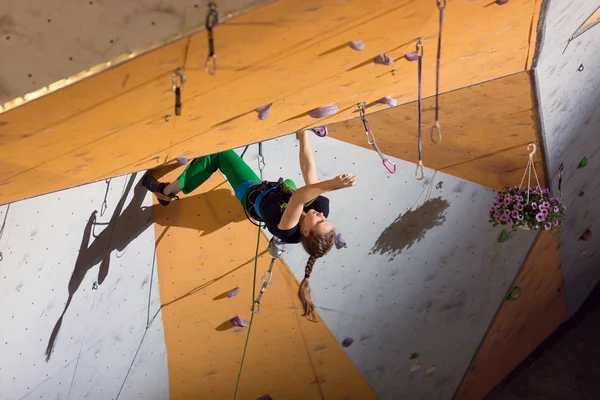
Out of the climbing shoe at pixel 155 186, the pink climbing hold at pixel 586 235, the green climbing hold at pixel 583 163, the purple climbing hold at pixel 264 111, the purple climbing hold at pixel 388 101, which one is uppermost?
the climbing shoe at pixel 155 186

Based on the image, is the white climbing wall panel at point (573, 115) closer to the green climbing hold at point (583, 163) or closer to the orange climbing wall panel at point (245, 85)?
the green climbing hold at point (583, 163)

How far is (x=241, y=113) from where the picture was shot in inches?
88.1

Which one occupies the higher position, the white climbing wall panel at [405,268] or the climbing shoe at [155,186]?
the climbing shoe at [155,186]

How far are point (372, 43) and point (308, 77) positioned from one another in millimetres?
214

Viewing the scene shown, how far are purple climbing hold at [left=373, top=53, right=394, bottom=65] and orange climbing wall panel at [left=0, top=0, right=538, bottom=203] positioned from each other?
21mm

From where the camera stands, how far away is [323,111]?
2627mm

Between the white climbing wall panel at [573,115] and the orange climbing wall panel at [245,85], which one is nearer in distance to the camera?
the orange climbing wall panel at [245,85]

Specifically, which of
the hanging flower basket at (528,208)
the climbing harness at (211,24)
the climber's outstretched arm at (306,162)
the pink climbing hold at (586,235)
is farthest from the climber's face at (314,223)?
the pink climbing hold at (586,235)

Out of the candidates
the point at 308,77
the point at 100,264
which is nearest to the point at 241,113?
the point at 308,77

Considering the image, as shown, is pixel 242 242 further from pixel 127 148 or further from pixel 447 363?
pixel 447 363

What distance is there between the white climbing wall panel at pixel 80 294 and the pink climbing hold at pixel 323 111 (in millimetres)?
786

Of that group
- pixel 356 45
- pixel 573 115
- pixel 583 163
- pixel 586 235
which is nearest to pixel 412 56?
pixel 356 45

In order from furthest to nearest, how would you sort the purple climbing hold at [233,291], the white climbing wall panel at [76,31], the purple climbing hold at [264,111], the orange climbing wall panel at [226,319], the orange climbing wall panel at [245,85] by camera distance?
the purple climbing hold at [233,291], the orange climbing wall panel at [226,319], the purple climbing hold at [264,111], the orange climbing wall panel at [245,85], the white climbing wall panel at [76,31]

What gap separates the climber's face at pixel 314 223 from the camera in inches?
97.3
